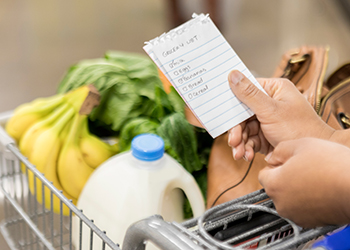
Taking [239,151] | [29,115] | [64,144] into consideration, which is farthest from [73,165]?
[239,151]

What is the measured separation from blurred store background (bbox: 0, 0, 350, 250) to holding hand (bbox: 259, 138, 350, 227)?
156 cm

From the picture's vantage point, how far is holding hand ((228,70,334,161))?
0.61 meters

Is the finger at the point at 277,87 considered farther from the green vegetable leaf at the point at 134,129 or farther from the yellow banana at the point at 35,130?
the yellow banana at the point at 35,130

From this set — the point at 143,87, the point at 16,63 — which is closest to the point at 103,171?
the point at 143,87

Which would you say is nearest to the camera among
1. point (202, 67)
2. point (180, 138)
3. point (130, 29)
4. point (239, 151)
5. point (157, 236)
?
point (157, 236)

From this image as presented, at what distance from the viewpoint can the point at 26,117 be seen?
33.9 inches

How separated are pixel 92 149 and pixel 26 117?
0.16 metres

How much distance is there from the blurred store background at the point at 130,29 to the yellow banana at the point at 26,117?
105cm

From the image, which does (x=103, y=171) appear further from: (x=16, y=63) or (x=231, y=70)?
(x=16, y=63)

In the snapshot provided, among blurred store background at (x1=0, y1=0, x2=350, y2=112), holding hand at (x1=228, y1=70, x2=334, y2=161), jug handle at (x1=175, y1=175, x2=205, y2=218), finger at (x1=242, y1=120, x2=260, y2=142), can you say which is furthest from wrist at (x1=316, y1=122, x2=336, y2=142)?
blurred store background at (x1=0, y1=0, x2=350, y2=112)

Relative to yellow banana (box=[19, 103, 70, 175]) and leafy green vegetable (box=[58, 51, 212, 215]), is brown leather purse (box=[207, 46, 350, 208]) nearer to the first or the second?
leafy green vegetable (box=[58, 51, 212, 215])

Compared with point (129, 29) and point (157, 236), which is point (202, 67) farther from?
point (129, 29)

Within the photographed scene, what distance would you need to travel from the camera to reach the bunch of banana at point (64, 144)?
0.80 metres

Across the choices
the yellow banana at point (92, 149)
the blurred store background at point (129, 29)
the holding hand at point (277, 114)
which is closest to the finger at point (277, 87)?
Answer: the holding hand at point (277, 114)
